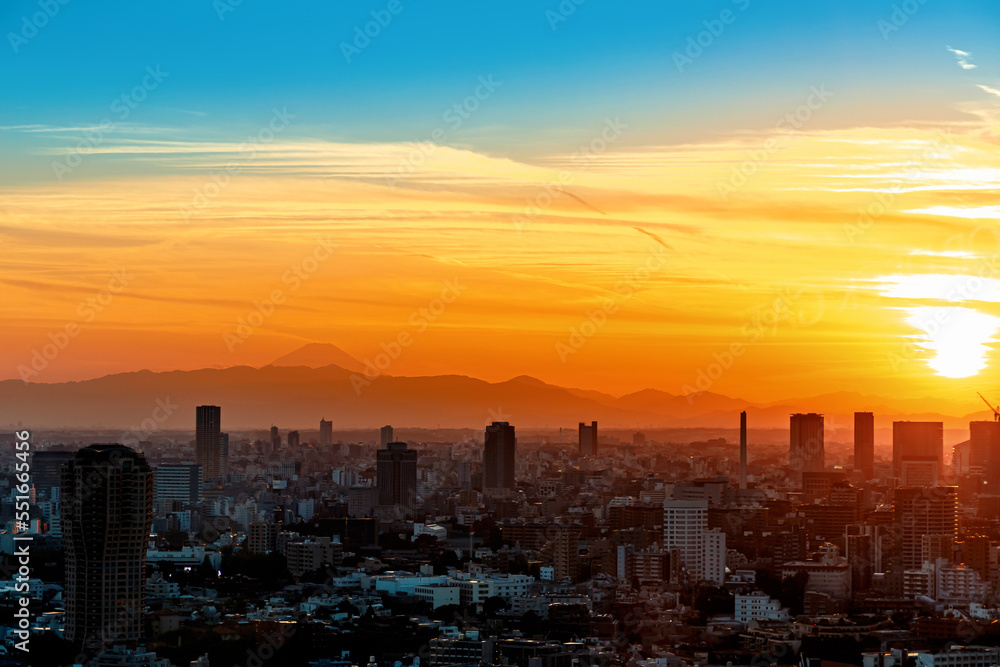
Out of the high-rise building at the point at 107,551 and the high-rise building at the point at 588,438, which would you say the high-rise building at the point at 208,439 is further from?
the high-rise building at the point at 107,551

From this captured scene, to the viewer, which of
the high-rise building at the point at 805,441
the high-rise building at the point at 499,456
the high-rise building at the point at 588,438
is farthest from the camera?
the high-rise building at the point at 588,438

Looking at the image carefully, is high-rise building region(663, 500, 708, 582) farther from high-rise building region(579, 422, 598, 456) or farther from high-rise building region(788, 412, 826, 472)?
high-rise building region(579, 422, 598, 456)

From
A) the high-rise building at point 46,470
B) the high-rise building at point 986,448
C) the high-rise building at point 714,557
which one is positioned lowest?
the high-rise building at point 714,557

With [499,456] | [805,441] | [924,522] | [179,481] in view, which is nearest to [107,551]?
[924,522]

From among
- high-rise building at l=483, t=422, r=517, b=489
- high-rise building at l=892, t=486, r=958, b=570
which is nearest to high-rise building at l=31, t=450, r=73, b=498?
high-rise building at l=892, t=486, r=958, b=570

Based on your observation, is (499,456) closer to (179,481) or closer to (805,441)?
(179,481)

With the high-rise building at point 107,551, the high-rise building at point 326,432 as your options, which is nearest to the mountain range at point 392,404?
the high-rise building at point 326,432

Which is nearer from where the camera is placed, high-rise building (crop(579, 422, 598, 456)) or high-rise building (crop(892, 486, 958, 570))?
high-rise building (crop(892, 486, 958, 570))
